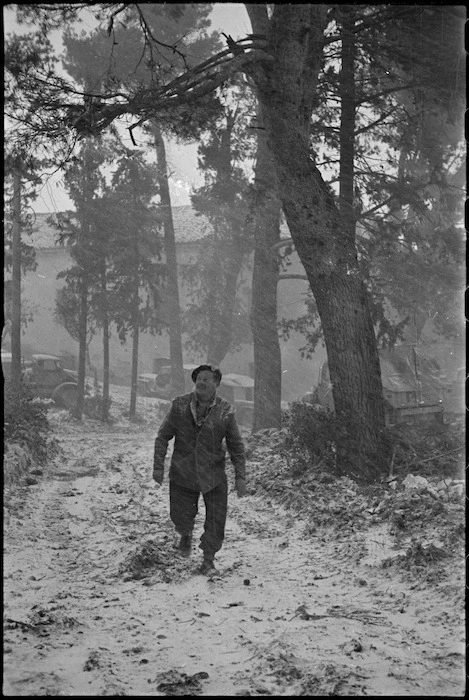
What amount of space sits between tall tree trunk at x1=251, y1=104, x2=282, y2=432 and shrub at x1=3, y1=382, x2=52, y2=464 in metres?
5.07

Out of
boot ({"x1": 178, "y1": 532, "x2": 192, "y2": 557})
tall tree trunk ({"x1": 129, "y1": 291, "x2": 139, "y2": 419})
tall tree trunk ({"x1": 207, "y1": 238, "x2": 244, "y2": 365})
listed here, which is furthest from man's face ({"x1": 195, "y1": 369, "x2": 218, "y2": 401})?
tall tree trunk ({"x1": 129, "y1": 291, "x2": 139, "y2": 419})

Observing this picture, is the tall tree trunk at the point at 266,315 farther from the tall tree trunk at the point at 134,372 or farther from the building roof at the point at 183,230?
the building roof at the point at 183,230

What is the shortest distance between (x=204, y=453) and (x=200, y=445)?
85 mm

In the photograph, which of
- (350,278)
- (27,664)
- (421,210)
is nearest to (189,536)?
(27,664)

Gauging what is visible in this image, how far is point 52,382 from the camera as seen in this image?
27.4m

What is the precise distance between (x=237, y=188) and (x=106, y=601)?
17.1 meters

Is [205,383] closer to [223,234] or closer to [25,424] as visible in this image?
[25,424]

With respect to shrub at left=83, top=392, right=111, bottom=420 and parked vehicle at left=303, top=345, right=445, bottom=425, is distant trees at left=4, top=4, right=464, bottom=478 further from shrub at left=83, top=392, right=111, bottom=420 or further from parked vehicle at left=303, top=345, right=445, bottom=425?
shrub at left=83, top=392, right=111, bottom=420

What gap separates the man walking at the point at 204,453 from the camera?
630cm

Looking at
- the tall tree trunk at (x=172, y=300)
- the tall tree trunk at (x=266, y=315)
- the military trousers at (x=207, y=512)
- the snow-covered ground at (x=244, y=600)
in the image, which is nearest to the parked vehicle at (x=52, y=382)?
the tall tree trunk at (x=172, y=300)

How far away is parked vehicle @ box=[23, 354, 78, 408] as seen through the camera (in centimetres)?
2694

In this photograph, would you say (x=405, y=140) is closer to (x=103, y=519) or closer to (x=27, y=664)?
(x=103, y=519)

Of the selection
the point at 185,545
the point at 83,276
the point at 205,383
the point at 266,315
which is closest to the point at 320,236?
the point at 205,383

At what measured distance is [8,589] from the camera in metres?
5.44
